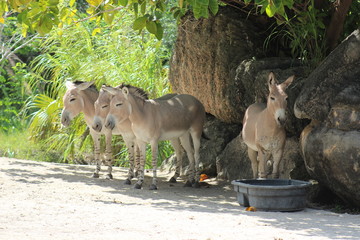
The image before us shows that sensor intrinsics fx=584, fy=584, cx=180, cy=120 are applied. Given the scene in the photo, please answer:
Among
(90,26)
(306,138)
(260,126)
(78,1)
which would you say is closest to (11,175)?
(260,126)

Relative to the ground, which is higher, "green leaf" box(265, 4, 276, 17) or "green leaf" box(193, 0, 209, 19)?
"green leaf" box(265, 4, 276, 17)

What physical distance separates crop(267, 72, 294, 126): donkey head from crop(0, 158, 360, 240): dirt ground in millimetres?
1260

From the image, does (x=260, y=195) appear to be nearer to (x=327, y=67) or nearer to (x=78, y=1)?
(x=327, y=67)

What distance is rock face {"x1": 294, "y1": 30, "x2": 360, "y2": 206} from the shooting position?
23.6ft

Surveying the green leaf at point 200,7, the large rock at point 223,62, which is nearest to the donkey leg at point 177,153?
the large rock at point 223,62

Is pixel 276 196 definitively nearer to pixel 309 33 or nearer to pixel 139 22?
pixel 139 22

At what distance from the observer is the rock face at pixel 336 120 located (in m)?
7.19

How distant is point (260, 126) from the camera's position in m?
8.14

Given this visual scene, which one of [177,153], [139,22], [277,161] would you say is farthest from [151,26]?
[177,153]

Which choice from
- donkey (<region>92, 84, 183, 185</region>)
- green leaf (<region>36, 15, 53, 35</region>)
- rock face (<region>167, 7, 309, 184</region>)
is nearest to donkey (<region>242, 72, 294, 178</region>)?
rock face (<region>167, 7, 309, 184</region>)

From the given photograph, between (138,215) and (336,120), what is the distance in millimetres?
2758

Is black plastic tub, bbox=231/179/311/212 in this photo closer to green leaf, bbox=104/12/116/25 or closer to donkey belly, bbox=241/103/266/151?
donkey belly, bbox=241/103/266/151

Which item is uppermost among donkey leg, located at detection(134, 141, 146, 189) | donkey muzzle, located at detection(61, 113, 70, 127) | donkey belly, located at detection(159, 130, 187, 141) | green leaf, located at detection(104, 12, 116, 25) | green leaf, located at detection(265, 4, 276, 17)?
green leaf, located at detection(104, 12, 116, 25)

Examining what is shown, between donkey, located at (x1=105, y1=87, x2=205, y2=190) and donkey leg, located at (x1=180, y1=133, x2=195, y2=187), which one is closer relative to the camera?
donkey, located at (x1=105, y1=87, x2=205, y2=190)
